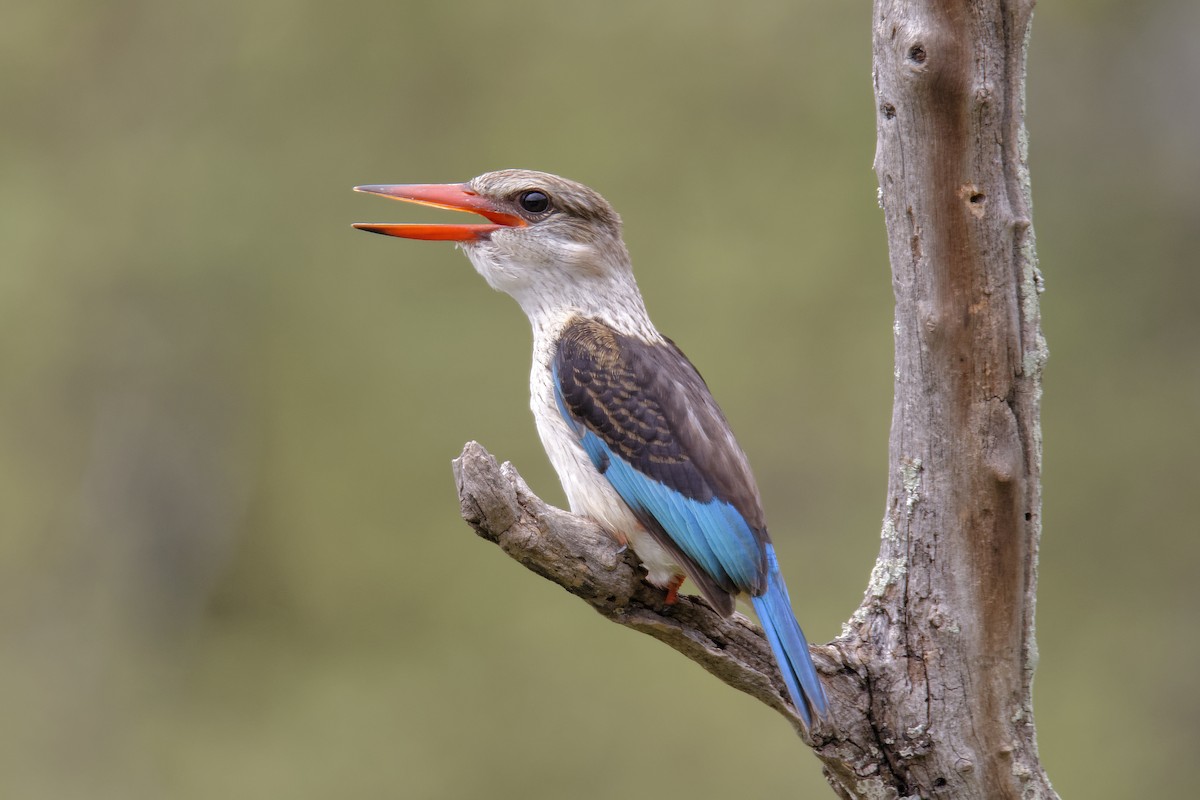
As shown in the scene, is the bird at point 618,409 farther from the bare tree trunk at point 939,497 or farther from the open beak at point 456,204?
the bare tree trunk at point 939,497

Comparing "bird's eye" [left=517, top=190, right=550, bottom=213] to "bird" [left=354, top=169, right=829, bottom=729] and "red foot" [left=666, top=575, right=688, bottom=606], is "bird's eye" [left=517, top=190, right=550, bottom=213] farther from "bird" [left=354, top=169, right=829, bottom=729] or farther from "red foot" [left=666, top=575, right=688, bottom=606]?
"red foot" [left=666, top=575, right=688, bottom=606]

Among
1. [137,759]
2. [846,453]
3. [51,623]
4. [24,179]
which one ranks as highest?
[24,179]

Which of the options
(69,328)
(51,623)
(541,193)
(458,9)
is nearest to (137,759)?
(51,623)

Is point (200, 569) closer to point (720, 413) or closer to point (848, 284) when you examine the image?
point (848, 284)

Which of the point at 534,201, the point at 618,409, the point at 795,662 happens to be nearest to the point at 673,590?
the point at 795,662

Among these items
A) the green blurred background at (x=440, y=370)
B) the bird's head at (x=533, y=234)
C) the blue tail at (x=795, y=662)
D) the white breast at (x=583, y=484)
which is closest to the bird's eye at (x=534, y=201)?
the bird's head at (x=533, y=234)

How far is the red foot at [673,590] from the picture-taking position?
12.5 ft

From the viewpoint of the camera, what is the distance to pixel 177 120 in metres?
10.6

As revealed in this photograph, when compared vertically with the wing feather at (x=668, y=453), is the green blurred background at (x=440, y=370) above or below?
above

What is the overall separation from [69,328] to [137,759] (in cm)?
313

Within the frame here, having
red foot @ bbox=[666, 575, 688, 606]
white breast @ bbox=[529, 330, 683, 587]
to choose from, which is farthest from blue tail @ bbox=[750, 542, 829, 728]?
white breast @ bbox=[529, 330, 683, 587]

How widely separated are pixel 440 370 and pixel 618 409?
18.2 feet

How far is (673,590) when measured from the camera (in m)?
3.84

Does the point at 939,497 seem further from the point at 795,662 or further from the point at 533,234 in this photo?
the point at 533,234
